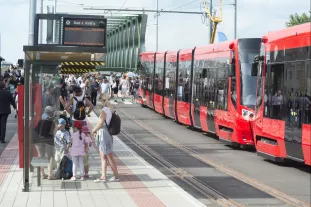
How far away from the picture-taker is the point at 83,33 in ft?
43.1

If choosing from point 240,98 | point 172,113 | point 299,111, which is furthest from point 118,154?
point 172,113

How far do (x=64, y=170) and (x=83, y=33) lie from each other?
2662mm

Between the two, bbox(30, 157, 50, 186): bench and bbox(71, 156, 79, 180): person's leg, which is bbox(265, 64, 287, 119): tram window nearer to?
bbox(71, 156, 79, 180): person's leg

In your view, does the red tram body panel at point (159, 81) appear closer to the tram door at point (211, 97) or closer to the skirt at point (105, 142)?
the tram door at point (211, 97)

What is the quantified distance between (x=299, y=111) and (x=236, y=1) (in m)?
35.7

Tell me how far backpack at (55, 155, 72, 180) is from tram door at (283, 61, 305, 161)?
15.8 ft

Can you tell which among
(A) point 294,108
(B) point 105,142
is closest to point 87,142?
(B) point 105,142

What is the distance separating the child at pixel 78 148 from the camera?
1355 cm

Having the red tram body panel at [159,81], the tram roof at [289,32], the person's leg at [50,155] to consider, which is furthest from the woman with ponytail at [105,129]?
the red tram body panel at [159,81]

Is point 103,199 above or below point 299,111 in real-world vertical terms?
below

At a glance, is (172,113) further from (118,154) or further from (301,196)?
(301,196)

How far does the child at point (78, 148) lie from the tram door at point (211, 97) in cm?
998

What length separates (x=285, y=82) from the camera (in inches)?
641

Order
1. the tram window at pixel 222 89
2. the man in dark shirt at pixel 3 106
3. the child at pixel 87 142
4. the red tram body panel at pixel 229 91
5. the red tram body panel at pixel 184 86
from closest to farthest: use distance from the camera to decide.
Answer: the child at pixel 87 142 → the red tram body panel at pixel 229 91 → the man in dark shirt at pixel 3 106 → the tram window at pixel 222 89 → the red tram body panel at pixel 184 86
